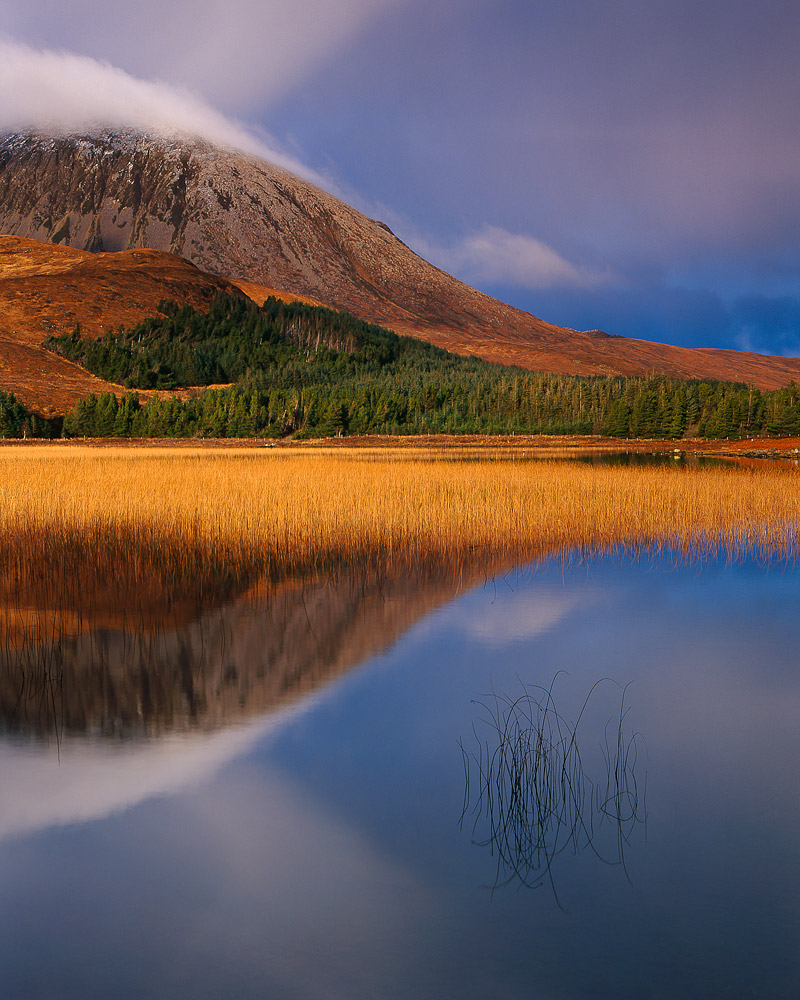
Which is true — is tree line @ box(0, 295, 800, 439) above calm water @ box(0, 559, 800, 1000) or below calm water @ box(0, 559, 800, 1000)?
above

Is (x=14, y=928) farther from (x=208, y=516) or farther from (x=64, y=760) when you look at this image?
(x=208, y=516)

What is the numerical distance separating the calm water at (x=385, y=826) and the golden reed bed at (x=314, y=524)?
193 inches

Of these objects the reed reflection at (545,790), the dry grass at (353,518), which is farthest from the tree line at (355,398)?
the reed reflection at (545,790)

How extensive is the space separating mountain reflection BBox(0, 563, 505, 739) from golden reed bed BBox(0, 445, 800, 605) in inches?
46.6

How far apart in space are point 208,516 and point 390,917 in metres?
16.8

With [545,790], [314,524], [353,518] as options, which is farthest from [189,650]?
[353,518]

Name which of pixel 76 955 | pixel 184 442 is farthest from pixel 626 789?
pixel 184 442

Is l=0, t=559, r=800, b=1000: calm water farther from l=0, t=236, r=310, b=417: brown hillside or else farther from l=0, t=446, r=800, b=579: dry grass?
l=0, t=236, r=310, b=417: brown hillside

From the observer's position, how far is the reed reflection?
18.7 feet

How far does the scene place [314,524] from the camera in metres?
20.6

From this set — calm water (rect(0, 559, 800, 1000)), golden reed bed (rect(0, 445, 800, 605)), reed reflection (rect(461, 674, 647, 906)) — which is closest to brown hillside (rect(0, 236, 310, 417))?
golden reed bed (rect(0, 445, 800, 605))

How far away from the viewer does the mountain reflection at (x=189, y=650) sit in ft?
27.0

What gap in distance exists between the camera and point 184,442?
93.3 metres

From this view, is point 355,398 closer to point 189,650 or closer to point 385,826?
point 189,650
